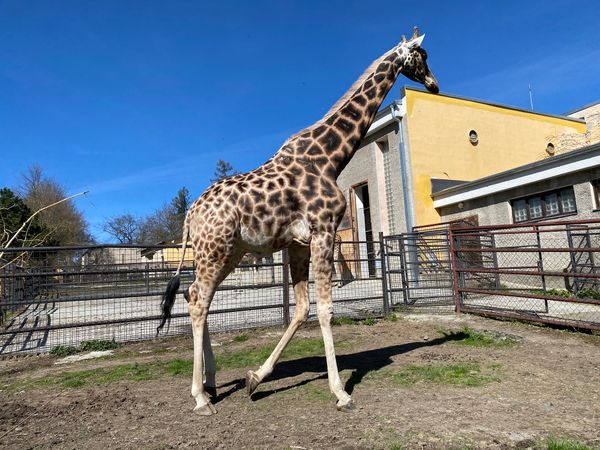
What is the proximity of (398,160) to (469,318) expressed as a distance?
8695 millimetres

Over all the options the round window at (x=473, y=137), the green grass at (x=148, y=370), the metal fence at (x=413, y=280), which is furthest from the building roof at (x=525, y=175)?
the green grass at (x=148, y=370)

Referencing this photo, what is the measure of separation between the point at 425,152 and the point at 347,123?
1179 cm

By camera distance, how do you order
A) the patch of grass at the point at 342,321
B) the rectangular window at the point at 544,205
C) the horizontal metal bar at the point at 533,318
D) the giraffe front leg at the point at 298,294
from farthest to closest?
the rectangular window at the point at 544,205 → the patch of grass at the point at 342,321 → the horizontal metal bar at the point at 533,318 → the giraffe front leg at the point at 298,294

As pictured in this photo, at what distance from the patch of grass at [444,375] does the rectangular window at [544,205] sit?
9190mm

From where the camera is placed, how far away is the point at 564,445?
8.56ft

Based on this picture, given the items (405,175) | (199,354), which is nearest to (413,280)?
(405,175)

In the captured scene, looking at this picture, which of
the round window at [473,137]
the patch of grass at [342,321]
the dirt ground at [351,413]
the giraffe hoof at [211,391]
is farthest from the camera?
the round window at [473,137]

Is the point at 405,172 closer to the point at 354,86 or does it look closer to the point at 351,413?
the point at 354,86

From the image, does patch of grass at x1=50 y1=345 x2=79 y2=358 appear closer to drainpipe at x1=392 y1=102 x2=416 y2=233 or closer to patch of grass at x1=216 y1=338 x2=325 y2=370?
patch of grass at x1=216 y1=338 x2=325 y2=370

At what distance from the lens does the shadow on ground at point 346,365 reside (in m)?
4.08

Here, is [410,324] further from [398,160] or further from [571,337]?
[398,160]

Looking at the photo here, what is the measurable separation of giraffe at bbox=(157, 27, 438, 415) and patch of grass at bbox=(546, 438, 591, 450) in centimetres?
145

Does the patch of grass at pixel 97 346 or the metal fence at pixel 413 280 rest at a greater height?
the metal fence at pixel 413 280

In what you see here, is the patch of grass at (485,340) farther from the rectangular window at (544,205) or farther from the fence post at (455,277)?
the rectangular window at (544,205)
